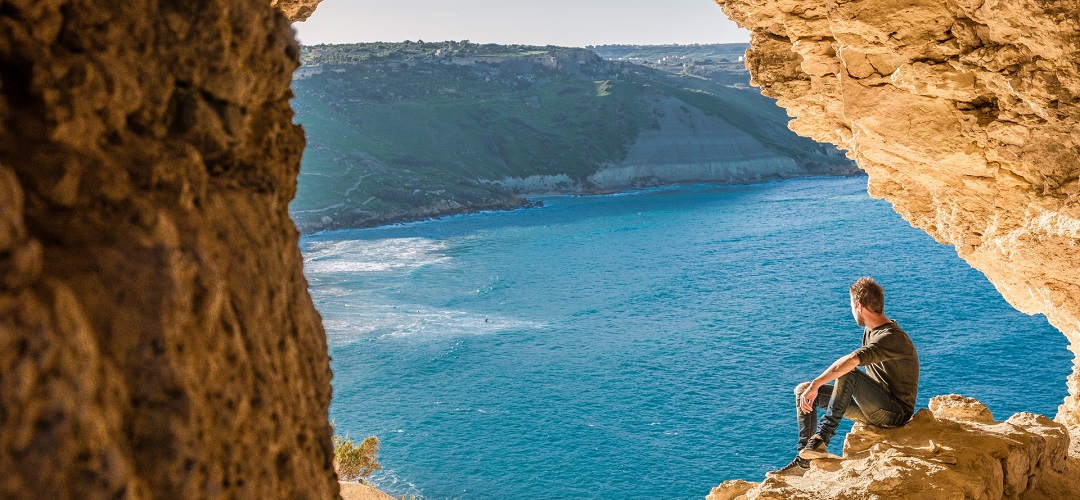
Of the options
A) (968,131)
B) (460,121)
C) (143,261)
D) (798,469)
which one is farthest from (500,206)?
(143,261)

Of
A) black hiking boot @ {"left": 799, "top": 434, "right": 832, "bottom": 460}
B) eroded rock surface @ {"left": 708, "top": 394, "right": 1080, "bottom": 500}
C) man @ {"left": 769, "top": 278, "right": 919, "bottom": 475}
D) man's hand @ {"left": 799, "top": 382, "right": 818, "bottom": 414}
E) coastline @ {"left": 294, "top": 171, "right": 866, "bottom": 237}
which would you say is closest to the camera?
eroded rock surface @ {"left": 708, "top": 394, "right": 1080, "bottom": 500}

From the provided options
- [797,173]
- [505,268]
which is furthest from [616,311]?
[797,173]

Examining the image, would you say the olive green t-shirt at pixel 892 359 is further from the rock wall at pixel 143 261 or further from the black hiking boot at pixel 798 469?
the rock wall at pixel 143 261

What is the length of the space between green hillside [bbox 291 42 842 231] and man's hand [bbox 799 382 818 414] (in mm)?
Result: 68650

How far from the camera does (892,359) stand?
570cm

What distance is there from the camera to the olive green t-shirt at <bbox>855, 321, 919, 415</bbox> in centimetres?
564

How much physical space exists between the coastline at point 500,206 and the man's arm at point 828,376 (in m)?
56.3

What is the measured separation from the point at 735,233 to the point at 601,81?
53658mm

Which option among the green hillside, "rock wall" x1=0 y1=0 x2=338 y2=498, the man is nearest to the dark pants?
the man

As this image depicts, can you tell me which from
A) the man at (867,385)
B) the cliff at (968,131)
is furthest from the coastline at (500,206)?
the man at (867,385)

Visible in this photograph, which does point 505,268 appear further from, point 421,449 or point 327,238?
point 421,449

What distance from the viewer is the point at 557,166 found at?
9475 cm

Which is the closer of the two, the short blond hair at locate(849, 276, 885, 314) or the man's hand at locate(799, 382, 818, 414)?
the short blond hair at locate(849, 276, 885, 314)

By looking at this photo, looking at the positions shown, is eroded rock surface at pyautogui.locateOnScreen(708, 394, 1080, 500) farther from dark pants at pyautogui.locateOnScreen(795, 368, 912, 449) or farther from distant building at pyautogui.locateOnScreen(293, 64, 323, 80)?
distant building at pyautogui.locateOnScreen(293, 64, 323, 80)
